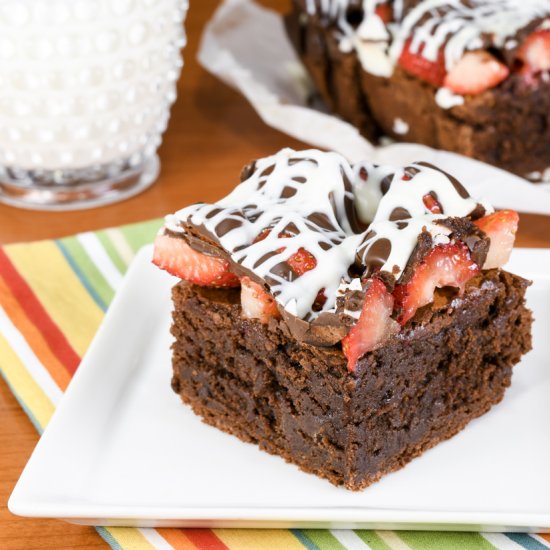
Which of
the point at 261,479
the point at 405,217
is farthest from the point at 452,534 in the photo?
the point at 405,217

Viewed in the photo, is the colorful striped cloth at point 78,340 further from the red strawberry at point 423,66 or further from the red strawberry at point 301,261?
the red strawberry at point 423,66

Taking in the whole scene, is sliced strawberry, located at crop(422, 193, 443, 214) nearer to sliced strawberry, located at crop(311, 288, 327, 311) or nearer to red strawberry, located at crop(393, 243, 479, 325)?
red strawberry, located at crop(393, 243, 479, 325)

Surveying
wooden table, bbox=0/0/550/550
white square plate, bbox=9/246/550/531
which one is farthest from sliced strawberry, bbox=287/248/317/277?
wooden table, bbox=0/0/550/550

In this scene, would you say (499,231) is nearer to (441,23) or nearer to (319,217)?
(319,217)

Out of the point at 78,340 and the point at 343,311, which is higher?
the point at 343,311

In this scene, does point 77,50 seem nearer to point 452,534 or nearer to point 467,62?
point 467,62

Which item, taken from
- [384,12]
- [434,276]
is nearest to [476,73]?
[384,12]
